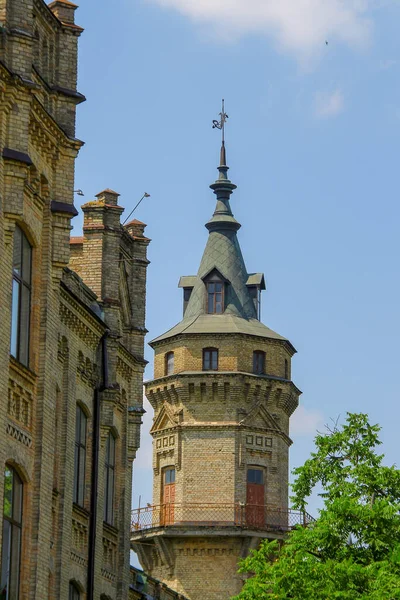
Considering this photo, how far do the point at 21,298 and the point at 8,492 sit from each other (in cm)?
360

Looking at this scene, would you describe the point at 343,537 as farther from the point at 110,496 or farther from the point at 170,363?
the point at 170,363

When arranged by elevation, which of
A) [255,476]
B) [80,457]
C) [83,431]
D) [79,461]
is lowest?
[79,461]

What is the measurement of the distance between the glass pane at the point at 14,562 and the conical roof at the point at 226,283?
42.0m

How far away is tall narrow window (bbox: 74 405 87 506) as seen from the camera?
38062mm

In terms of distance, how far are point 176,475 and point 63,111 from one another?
38910mm

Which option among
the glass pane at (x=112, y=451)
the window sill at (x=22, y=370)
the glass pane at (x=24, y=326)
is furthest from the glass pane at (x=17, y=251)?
the glass pane at (x=112, y=451)

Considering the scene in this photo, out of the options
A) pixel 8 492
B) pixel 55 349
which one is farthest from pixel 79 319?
pixel 8 492

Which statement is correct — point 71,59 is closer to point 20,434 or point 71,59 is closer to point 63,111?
point 63,111

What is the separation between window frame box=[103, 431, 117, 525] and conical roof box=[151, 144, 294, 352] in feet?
98.0

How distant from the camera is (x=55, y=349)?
32.0 metres

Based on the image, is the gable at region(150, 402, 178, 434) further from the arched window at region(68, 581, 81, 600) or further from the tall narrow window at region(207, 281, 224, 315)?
the arched window at region(68, 581, 81, 600)

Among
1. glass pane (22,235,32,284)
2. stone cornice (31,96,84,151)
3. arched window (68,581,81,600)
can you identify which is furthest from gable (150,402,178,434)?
glass pane (22,235,32,284)

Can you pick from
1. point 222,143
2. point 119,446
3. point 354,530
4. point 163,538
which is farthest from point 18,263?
point 222,143

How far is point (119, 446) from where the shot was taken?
4238cm
